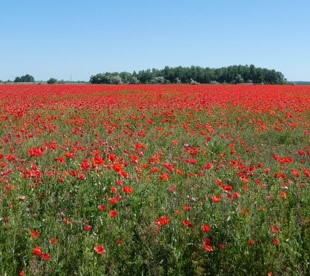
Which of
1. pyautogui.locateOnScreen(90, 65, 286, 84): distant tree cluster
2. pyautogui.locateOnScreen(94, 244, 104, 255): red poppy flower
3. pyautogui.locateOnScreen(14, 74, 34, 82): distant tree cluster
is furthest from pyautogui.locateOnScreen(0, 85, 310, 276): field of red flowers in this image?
pyautogui.locateOnScreen(14, 74, 34, 82): distant tree cluster

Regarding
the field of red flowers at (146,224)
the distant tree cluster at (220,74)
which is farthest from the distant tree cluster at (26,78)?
the field of red flowers at (146,224)

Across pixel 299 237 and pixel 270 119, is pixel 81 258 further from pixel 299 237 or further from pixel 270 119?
pixel 270 119

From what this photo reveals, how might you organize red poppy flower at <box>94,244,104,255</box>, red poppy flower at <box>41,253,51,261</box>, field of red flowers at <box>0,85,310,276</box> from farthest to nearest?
field of red flowers at <box>0,85,310,276</box>
red poppy flower at <box>94,244,104,255</box>
red poppy flower at <box>41,253,51,261</box>

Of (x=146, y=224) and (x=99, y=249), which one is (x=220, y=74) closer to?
(x=146, y=224)

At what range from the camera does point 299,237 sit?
377cm

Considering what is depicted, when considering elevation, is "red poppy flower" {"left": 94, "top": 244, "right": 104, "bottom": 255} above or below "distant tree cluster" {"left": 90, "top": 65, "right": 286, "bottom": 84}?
below

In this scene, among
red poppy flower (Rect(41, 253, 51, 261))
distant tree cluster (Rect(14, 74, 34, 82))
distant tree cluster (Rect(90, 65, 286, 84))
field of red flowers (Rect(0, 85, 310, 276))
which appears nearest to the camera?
red poppy flower (Rect(41, 253, 51, 261))

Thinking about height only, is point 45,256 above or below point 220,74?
below

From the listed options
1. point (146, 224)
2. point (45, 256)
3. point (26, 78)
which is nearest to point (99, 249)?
point (45, 256)

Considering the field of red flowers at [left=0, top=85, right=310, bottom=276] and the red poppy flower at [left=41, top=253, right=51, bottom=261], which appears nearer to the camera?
Result: the red poppy flower at [left=41, top=253, right=51, bottom=261]

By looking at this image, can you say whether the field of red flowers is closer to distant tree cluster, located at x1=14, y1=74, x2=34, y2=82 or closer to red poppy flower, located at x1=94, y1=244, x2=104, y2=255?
red poppy flower, located at x1=94, y1=244, x2=104, y2=255

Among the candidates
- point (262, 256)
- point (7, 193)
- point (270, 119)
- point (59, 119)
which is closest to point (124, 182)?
point (7, 193)

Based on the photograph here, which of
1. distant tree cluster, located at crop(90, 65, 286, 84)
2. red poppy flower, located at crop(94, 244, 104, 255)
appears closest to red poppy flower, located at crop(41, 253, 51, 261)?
red poppy flower, located at crop(94, 244, 104, 255)

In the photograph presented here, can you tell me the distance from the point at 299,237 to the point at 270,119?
9787mm
